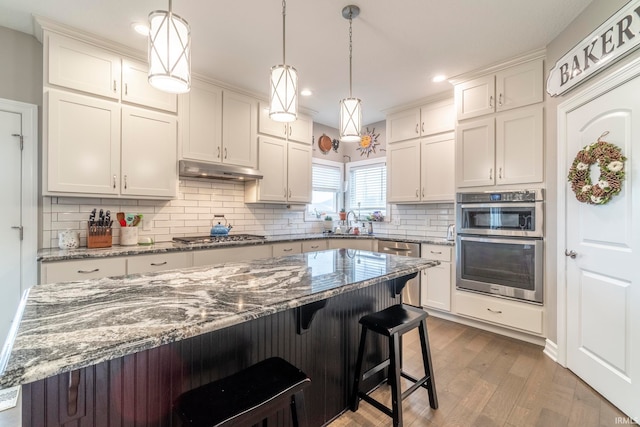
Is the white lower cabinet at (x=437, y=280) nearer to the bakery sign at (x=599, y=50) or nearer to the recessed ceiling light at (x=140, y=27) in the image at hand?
the bakery sign at (x=599, y=50)

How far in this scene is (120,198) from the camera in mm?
2816

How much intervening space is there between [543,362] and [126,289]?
3048 millimetres

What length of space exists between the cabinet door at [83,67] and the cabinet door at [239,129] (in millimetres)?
1053

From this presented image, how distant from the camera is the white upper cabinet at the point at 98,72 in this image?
239 cm

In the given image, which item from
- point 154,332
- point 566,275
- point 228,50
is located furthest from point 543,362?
point 228,50

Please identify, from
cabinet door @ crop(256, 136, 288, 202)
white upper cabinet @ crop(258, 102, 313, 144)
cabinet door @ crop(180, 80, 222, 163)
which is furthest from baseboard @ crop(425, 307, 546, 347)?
cabinet door @ crop(180, 80, 222, 163)

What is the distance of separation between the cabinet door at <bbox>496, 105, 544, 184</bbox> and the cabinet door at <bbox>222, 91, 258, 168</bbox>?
8.86ft

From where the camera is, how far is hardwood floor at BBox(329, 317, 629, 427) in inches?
69.1

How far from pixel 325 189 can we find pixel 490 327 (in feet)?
9.86

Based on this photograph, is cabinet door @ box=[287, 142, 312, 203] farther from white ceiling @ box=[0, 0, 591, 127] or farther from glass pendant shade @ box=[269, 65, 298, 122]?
glass pendant shade @ box=[269, 65, 298, 122]

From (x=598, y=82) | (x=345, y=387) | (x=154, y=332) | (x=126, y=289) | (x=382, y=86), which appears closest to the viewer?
(x=154, y=332)

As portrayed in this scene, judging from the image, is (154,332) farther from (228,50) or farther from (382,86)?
(382,86)

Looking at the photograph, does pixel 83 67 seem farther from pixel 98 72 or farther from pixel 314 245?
pixel 314 245
